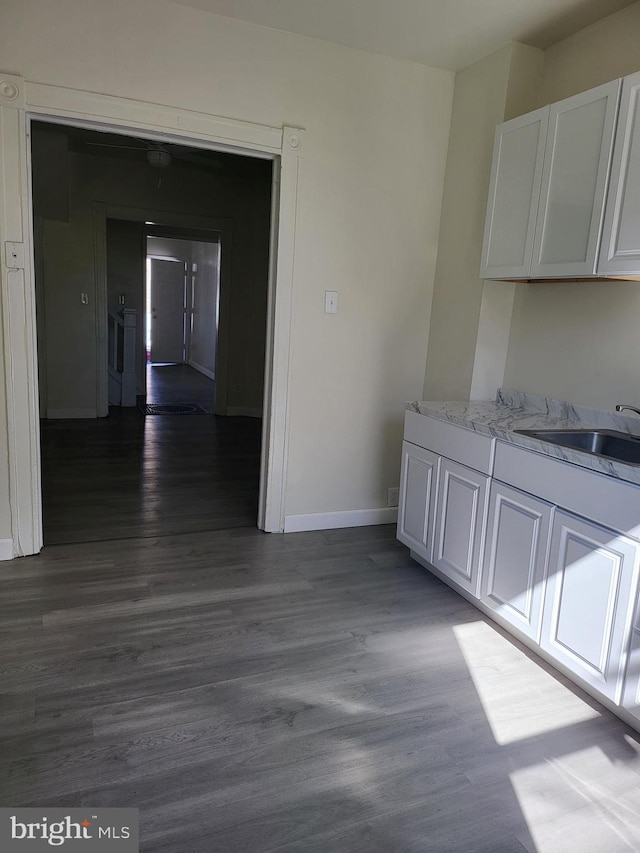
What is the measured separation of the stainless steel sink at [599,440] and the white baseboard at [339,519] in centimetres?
147

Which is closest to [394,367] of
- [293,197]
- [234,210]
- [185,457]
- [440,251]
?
[440,251]

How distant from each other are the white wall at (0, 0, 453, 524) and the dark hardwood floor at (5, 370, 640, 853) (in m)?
0.98

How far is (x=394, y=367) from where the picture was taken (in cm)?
364

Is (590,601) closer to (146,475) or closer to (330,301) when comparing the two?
(330,301)

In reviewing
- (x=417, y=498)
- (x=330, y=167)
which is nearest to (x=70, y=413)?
(x=330, y=167)

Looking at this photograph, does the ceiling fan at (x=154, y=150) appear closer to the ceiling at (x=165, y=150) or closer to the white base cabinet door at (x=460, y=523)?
the ceiling at (x=165, y=150)

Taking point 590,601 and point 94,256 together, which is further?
point 94,256

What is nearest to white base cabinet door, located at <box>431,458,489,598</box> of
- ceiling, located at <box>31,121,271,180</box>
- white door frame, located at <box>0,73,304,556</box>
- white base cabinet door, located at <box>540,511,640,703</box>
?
white base cabinet door, located at <box>540,511,640,703</box>

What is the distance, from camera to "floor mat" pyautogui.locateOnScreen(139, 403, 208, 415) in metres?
7.23

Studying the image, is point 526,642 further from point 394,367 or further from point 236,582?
point 394,367

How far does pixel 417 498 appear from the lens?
10.0 feet

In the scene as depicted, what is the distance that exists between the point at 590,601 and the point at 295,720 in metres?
1.05

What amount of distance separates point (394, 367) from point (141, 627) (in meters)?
2.06

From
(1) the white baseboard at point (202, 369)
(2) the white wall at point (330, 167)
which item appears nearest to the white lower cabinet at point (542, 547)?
(2) the white wall at point (330, 167)
